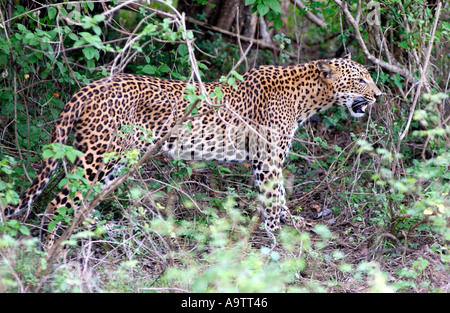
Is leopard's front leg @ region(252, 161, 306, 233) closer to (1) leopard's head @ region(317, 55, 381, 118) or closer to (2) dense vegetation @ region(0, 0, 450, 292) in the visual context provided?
(2) dense vegetation @ region(0, 0, 450, 292)

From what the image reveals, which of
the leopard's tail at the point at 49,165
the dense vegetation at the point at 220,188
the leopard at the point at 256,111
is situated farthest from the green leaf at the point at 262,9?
the leopard's tail at the point at 49,165

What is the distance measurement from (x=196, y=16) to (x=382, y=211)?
18.0 ft

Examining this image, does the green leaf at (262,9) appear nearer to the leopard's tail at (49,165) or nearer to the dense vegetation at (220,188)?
the dense vegetation at (220,188)

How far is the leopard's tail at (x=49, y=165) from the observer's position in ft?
17.9

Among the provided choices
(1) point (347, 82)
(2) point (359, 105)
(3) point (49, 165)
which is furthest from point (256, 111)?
(3) point (49, 165)

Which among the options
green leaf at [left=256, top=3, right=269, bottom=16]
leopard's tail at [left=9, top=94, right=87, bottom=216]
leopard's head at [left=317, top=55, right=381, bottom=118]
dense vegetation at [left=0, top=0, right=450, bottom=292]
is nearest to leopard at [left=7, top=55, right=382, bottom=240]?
leopard's head at [left=317, top=55, right=381, bottom=118]

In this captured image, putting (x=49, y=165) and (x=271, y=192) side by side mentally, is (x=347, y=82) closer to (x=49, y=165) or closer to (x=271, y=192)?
(x=271, y=192)

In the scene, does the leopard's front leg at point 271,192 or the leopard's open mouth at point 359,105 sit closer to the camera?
the leopard's front leg at point 271,192

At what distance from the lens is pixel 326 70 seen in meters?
→ 7.18

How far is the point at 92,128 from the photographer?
234 inches

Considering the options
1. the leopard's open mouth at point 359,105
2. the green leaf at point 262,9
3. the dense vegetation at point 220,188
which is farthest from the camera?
the leopard's open mouth at point 359,105
